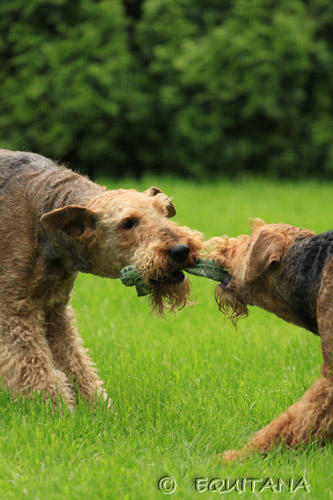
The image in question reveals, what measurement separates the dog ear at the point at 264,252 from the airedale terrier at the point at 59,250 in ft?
1.14

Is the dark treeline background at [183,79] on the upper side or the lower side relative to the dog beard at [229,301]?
lower

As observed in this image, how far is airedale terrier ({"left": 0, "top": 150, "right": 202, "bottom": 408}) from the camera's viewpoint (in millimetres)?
4172

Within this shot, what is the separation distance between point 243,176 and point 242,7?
133 inches

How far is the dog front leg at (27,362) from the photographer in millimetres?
4375

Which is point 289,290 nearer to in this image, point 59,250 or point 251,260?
point 251,260

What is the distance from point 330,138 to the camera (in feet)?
48.3

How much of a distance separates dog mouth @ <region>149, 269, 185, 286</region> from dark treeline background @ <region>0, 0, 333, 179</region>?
35.3ft

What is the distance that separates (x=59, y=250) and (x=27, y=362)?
72cm

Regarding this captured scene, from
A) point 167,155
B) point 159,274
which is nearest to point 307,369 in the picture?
point 159,274

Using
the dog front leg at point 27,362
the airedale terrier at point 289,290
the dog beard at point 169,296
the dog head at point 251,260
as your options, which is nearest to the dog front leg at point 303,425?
the airedale terrier at point 289,290

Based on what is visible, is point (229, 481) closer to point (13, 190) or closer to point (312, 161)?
point (13, 190)

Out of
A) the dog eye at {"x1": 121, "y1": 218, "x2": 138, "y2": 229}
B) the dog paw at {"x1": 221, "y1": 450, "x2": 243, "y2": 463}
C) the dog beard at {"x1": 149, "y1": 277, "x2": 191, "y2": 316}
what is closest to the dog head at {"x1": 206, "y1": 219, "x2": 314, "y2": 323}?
the dog beard at {"x1": 149, "y1": 277, "x2": 191, "y2": 316}

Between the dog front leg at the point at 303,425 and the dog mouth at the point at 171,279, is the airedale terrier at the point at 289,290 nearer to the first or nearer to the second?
the dog front leg at the point at 303,425
